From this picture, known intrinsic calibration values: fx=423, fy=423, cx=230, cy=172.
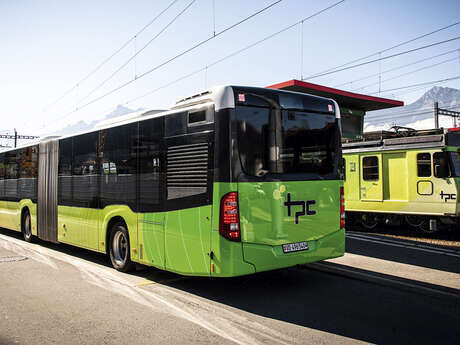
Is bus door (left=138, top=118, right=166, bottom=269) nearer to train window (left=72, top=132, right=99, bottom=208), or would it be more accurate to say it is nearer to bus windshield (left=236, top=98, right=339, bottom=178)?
bus windshield (left=236, top=98, right=339, bottom=178)

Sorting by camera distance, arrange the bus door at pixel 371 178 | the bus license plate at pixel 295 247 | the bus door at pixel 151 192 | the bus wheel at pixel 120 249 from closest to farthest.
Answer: the bus license plate at pixel 295 247
the bus door at pixel 151 192
the bus wheel at pixel 120 249
the bus door at pixel 371 178

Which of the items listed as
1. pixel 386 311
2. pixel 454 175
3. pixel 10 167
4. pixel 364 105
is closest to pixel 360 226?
pixel 454 175

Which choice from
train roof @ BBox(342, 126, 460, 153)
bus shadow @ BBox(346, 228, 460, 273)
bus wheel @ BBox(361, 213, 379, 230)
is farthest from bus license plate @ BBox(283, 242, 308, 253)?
bus wheel @ BBox(361, 213, 379, 230)

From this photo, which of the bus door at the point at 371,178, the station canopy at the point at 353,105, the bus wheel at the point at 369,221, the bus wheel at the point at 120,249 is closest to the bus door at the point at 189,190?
the bus wheel at the point at 120,249

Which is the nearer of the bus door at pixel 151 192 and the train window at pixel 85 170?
the bus door at pixel 151 192

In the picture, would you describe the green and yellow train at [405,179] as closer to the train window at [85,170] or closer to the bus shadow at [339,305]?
the bus shadow at [339,305]

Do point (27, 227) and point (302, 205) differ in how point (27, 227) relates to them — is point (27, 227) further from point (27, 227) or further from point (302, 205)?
point (302, 205)

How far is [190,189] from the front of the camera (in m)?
6.26

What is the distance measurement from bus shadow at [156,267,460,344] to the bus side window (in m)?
6.84

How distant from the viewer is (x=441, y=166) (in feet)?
41.2

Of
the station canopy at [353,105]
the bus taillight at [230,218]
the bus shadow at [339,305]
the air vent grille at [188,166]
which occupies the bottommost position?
the bus shadow at [339,305]

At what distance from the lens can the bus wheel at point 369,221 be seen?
14.7 meters

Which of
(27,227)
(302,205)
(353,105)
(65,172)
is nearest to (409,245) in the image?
(302,205)

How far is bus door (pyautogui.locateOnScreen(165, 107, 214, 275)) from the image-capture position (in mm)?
6004
